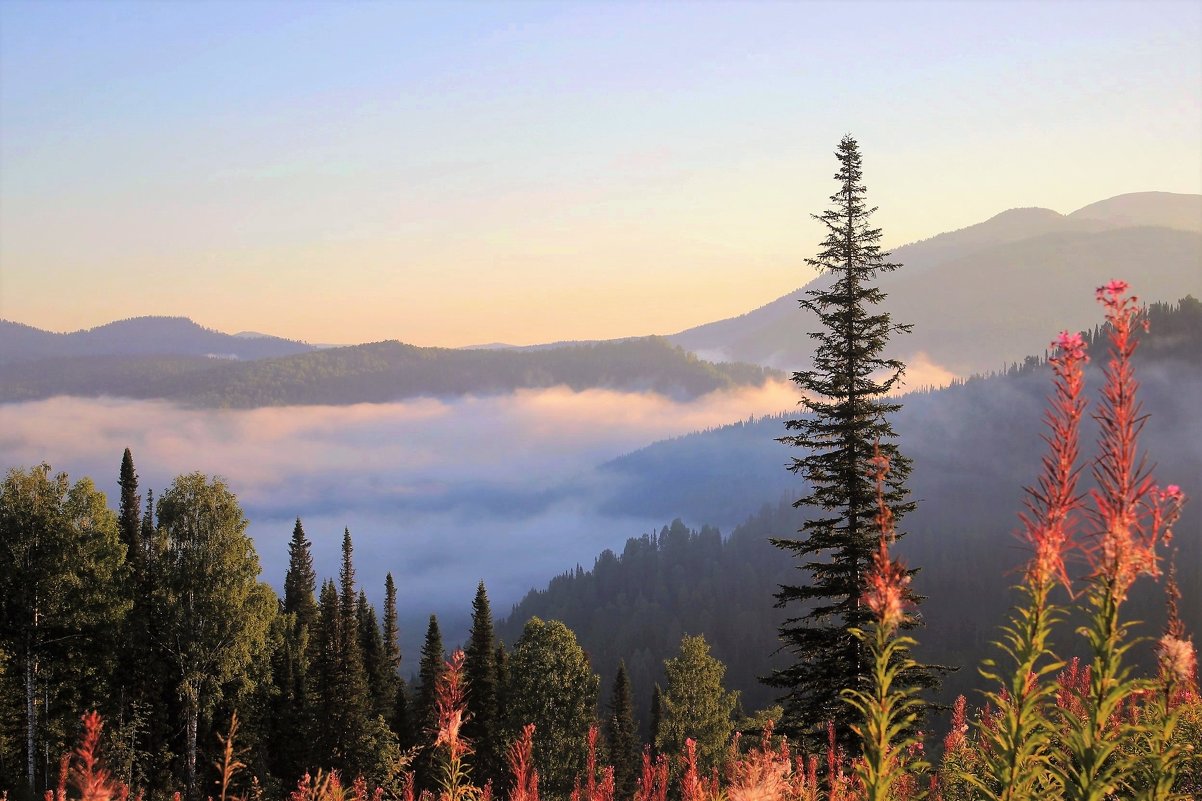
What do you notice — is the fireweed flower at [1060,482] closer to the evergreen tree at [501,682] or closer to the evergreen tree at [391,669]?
the evergreen tree at [501,682]

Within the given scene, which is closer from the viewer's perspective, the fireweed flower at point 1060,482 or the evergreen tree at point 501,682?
the fireweed flower at point 1060,482

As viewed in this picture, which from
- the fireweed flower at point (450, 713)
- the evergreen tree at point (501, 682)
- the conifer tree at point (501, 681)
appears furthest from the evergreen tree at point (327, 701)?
the fireweed flower at point (450, 713)

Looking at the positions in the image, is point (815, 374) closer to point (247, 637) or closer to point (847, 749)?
point (847, 749)

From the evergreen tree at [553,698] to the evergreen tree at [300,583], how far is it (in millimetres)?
36396

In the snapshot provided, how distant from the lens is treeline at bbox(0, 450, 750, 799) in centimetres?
3416

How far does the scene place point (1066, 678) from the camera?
37.4 feet

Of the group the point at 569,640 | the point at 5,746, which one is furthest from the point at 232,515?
the point at 569,640

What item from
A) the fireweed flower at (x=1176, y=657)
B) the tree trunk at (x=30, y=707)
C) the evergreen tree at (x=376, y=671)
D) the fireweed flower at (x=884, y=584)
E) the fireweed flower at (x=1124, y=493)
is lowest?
the evergreen tree at (x=376, y=671)

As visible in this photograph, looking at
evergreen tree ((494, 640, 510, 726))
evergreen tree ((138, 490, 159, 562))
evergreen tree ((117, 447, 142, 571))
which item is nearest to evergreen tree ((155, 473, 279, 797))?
evergreen tree ((138, 490, 159, 562))

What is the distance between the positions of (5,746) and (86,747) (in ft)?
126

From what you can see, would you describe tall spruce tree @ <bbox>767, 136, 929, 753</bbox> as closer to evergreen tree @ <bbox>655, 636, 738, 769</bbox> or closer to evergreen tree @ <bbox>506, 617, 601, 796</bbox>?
evergreen tree @ <bbox>506, 617, 601, 796</bbox>

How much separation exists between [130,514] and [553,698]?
2581cm

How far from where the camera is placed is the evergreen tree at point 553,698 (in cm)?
4859

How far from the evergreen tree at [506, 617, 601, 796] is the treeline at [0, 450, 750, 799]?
0.09 metres
